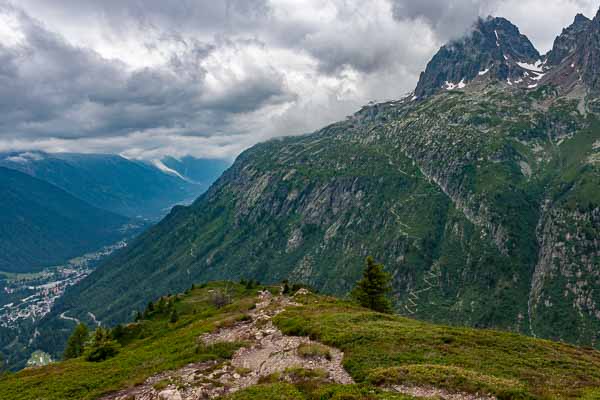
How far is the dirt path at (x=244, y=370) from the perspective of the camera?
31.2 m

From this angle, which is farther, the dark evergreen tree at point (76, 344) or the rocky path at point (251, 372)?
the dark evergreen tree at point (76, 344)

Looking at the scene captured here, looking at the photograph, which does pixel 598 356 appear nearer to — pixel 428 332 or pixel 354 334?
pixel 428 332

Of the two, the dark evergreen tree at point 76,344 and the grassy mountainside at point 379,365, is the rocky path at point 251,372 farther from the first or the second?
the dark evergreen tree at point 76,344

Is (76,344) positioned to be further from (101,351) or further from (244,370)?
(244,370)

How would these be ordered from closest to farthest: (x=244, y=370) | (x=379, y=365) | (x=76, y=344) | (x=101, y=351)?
(x=379, y=365) → (x=244, y=370) → (x=101, y=351) → (x=76, y=344)

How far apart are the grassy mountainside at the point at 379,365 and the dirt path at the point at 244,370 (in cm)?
71

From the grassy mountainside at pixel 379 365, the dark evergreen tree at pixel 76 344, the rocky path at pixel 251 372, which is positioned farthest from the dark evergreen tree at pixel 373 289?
the dark evergreen tree at pixel 76 344

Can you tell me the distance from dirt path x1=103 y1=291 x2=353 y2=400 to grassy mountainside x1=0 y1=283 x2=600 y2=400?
71 centimetres

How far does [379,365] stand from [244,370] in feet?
42.2

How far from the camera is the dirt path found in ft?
102

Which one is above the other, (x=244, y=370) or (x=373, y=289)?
(x=373, y=289)

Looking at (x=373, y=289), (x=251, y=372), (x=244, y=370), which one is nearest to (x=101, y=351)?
(x=244, y=370)

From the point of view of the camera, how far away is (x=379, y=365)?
3238cm

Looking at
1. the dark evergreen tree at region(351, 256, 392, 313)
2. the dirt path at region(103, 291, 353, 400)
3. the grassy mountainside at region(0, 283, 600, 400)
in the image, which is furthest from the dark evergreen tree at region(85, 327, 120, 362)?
the dark evergreen tree at region(351, 256, 392, 313)
